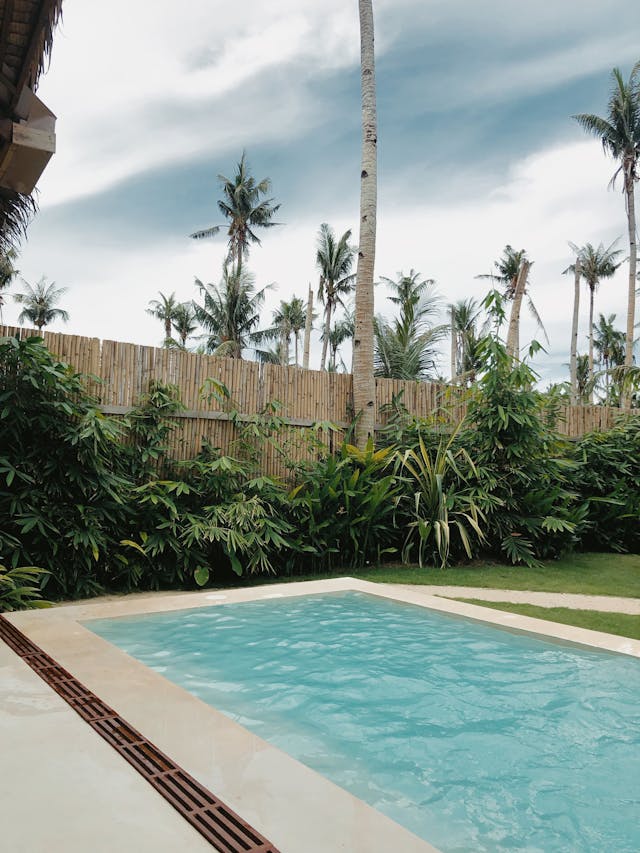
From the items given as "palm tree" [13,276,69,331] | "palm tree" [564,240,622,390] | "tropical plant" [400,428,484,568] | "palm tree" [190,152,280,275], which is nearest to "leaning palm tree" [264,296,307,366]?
"palm tree" [190,152,280,275]

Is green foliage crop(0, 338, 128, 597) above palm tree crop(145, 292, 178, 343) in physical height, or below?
below

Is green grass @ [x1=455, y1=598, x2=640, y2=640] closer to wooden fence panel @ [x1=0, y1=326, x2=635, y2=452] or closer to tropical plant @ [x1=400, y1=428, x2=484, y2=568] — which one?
tropical plant @ [x1=400, y1=428, x2=484, y2=568]

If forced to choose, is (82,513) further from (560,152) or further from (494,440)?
(560,152)

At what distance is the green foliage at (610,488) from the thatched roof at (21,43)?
7259mm

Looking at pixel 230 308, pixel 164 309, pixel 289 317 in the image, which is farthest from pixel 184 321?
pixel 230 308

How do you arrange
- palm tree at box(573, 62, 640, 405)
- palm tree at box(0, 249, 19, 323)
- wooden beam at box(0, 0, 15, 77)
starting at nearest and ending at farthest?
1. wooden beam at box(0, 0, 15, 77)
2. palm tree at box(0, 249, 19, 323)
3. palm tree at box(573, 62, 640, 405)

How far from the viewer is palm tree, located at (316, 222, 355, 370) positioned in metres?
27.5

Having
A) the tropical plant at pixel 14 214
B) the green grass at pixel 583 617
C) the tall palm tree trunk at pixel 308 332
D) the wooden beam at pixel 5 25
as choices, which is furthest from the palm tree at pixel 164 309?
the wooden beam at pixel 5 25

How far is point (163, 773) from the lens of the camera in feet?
6.03

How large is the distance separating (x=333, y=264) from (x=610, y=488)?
67.2ft

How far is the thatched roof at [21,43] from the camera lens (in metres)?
3.24

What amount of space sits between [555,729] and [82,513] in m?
3.57

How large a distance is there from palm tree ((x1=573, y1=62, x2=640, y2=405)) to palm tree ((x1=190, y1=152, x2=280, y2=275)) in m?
13.2

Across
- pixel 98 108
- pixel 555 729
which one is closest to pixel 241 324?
pixel 98 108
